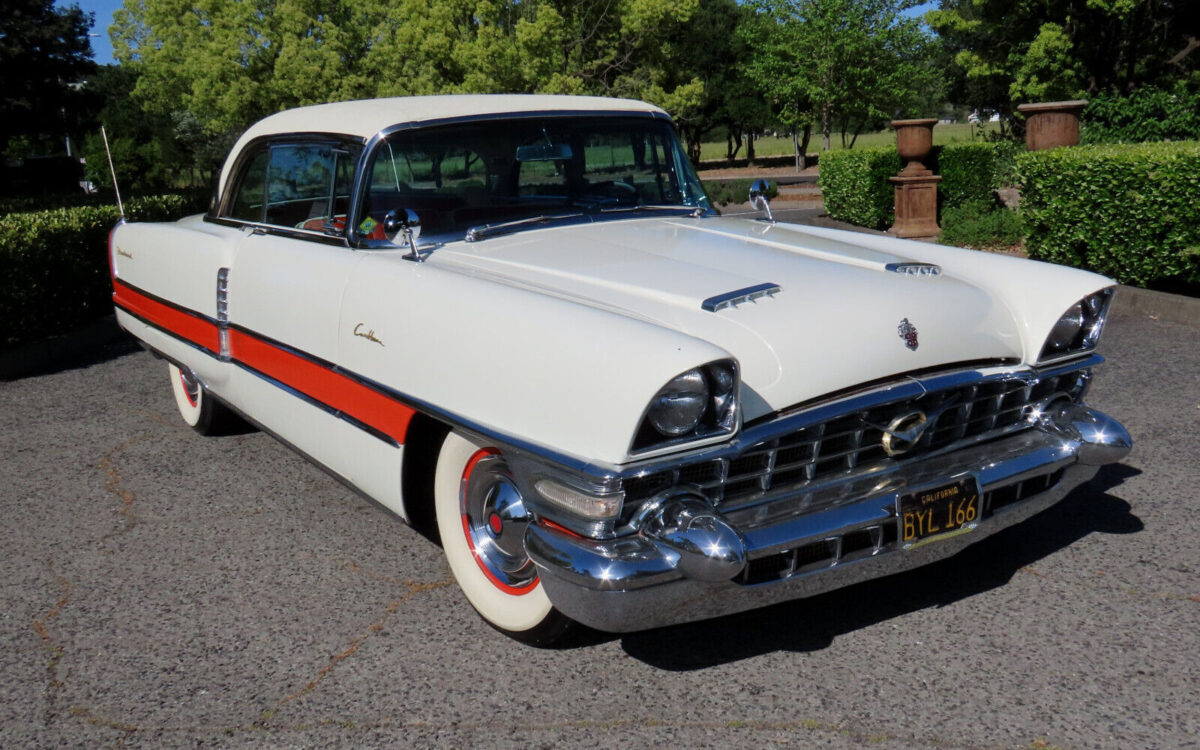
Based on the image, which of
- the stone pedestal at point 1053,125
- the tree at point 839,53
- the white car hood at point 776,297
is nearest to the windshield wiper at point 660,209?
the white car hood at point 776,297

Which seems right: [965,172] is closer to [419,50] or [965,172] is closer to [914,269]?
[914,269]

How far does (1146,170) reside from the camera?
7488 millimetres

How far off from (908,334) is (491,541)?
1359 millimetres

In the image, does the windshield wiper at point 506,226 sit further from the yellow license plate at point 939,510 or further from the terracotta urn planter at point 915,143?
the terracotta urn planter at point 915,143

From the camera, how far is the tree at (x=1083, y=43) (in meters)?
Answer: 21.8

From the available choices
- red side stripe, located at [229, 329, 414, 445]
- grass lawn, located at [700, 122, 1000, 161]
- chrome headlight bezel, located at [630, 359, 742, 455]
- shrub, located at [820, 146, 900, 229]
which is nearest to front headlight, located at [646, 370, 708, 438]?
chrome headlight bezel, located at [630, 359, 742, 455]

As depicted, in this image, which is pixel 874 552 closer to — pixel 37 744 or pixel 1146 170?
pixel 37 744

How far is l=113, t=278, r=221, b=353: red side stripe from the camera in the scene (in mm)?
4701

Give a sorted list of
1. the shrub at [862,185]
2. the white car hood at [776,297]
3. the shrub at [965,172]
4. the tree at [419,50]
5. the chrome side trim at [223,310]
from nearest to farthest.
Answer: the white car hood at [776,297]
the chrome side trim at [223,310]
the shrub at [965,172]
the shrub at [862,185]
the tree at [419,50]

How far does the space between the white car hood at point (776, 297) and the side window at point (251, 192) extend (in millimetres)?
1471

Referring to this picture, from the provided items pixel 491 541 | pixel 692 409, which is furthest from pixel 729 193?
pixel 692 409

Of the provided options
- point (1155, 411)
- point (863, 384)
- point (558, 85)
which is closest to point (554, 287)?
point (863, 384)

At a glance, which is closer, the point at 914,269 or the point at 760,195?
the point at 914,269

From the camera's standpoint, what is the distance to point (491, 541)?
3203mm
